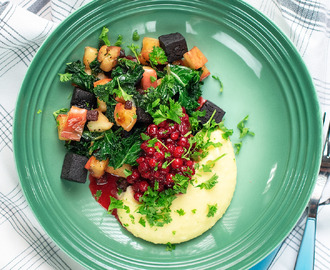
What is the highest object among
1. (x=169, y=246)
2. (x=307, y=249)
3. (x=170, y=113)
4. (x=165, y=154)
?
(x=170, y=113)

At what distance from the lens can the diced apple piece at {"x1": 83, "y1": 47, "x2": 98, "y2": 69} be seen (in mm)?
3975

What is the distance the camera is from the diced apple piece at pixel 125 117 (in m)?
3.82

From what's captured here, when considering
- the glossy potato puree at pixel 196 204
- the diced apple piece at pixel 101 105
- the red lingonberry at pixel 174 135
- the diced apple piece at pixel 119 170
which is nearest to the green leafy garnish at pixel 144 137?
the red lingonberry at pixel 174 135

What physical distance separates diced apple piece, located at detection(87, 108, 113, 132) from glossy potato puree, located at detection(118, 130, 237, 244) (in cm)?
73

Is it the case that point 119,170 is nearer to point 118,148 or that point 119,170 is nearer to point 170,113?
point 118,148

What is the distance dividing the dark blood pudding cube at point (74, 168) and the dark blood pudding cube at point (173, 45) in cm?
143

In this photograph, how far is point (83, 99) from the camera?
13.0ft

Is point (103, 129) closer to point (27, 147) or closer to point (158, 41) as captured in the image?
point (27, 147)

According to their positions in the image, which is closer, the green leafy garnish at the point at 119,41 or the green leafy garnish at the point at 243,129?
the green leafy garnish at the point at 119,41

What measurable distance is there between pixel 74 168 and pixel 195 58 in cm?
173

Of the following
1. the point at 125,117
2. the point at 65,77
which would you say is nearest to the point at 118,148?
the point at 125,117

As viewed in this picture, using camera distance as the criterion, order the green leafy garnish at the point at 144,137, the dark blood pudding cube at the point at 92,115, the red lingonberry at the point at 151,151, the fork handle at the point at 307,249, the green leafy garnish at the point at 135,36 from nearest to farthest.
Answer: the red lingonberry at the point at 151,151 → the green leafy garnish at the point at 144,137 → the dark blood pudding cube at the point at 92,115 → the green leafy garnish at the point at 135,36 → the fork handle at the point at 307,249

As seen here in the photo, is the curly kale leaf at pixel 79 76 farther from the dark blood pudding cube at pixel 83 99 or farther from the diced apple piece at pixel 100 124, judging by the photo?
the diced apple piece at pixel 100 124

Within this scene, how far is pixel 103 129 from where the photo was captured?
3992 millimetres
